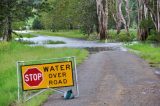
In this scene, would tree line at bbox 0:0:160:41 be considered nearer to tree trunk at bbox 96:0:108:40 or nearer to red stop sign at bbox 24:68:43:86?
tree trunk at bbox 96:0:108:40

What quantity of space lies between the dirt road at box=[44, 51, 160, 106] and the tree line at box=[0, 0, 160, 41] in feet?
38.0

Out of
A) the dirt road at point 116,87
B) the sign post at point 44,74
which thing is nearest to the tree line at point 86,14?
the dirt road at point 116,87

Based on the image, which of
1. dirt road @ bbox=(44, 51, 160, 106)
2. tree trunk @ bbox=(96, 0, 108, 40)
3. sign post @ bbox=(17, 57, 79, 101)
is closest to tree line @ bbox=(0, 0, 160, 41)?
tree trunk @ bbox=(96, 0, 108, 40)

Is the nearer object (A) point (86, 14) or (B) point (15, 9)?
(B) point (15, 9)

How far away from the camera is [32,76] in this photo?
1130cm

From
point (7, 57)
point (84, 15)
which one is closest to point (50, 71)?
point (7, 57)

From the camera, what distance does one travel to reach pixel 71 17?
254 feet

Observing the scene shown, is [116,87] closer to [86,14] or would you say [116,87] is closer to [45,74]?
[45,74]

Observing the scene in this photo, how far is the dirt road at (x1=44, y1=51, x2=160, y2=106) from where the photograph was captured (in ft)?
36.1

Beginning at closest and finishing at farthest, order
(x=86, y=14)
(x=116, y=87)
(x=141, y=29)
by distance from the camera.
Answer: (x=116, y=87)
(x=141, y=29)
(x=86, y=14)

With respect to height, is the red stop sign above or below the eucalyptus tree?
Answer: below

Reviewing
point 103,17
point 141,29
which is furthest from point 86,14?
point 141,29

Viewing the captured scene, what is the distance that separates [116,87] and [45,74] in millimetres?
2750

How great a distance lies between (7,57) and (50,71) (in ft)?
39.7
